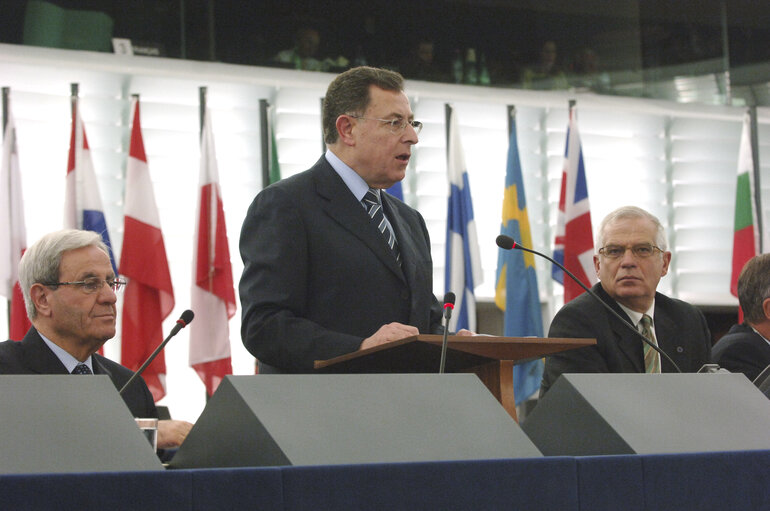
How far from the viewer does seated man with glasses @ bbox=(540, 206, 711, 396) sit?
306cm

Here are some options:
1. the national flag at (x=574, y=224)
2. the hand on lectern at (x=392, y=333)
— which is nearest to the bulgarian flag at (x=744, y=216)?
the national flag at (x=574, y=224)

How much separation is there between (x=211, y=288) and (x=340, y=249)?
3565 millimetres

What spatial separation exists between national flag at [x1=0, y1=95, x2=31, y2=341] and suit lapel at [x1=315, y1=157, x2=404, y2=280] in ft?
11.1

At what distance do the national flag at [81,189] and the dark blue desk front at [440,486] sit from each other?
4.62 metres

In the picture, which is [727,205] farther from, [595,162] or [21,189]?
[21,189]

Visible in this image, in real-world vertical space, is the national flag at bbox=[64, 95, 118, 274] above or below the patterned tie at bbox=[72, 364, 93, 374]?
above

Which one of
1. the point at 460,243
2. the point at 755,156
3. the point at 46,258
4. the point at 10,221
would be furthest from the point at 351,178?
the point at 755,156

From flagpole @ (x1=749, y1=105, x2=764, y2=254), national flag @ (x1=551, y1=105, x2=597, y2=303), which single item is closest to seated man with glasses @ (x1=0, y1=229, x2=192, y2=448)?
national flag @ (x1=551, y1=105, x2=597, y2=303)

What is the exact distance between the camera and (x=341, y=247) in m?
2.69

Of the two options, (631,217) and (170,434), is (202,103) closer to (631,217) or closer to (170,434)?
(631,217)

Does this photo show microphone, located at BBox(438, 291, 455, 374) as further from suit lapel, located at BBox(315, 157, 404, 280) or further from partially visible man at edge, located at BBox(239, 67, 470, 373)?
suit lapel, located at BBox(315, 157, 404, 280)

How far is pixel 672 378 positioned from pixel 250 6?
227 inches

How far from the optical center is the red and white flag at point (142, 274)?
593cm

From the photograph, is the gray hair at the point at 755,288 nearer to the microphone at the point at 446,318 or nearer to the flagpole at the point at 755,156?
the microphone at the point at 446,318
